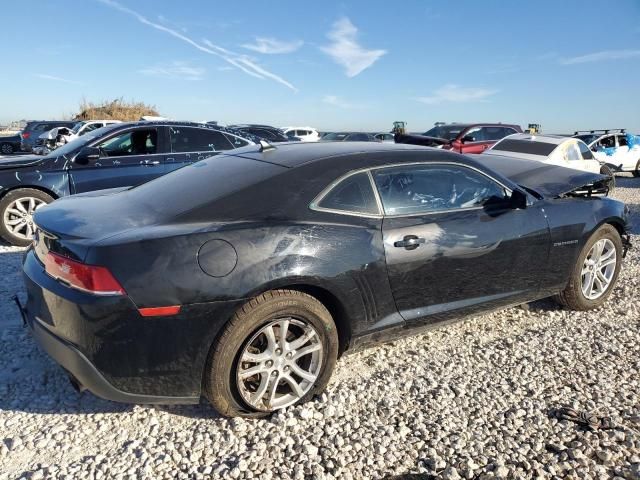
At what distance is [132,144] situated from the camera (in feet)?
20.7

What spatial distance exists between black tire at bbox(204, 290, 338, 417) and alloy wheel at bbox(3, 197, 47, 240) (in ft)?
14.7

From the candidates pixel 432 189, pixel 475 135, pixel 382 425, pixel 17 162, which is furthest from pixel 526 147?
pixel 17 162

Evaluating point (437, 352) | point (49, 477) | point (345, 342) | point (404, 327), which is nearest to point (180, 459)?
point (49, 477)

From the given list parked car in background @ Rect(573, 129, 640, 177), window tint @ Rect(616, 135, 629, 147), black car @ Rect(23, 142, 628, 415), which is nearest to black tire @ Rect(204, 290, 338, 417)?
black car @ Rect(23, 142, 628, 415)

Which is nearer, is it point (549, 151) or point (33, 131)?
point (549, 151)

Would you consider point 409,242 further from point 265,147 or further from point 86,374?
point 86,374

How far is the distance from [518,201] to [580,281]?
3.66 feet

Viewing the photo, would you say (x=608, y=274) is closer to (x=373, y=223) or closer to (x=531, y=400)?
(x=531, y=400)

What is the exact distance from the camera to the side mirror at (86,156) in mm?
5805

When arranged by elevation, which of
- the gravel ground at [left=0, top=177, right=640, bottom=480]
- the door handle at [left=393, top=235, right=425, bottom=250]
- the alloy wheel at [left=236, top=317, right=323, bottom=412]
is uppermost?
the door handle at [left=393, top=235, right=425, bottom=250]

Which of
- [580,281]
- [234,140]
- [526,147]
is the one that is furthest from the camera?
[526,147]

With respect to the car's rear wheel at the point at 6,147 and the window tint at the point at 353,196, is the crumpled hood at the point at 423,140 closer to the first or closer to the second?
the window tint at the point at 353,196

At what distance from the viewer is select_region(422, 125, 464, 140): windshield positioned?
14.4 m

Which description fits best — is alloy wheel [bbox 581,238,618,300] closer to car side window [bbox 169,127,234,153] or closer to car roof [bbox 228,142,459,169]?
car roof [bbox 228,142,459,169]
